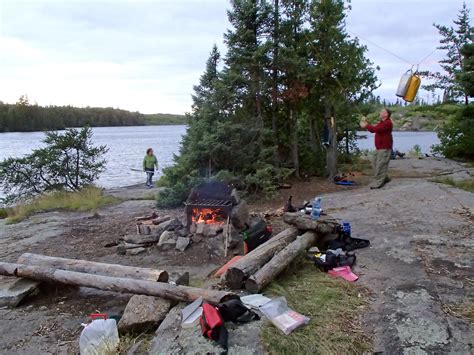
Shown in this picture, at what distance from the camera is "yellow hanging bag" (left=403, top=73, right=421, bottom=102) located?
840cm

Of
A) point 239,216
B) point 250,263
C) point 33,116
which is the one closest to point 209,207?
point 239,216

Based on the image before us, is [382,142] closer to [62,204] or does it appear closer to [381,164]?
[381,164]

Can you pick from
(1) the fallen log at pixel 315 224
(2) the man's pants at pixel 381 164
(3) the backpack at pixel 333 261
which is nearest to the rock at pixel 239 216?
(1) the fallen log at pixel 315 224

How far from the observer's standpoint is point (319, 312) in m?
3.44

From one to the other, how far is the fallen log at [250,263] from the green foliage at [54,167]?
11.9m


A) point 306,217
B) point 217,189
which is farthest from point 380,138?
point 306,217

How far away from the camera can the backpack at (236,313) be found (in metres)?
3.18

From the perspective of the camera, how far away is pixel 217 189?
791cm

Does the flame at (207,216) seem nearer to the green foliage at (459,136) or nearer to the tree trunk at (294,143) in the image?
the tree trunk at (294,143)

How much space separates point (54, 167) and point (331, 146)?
10.2 m

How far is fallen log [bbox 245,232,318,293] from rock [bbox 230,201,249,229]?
67.4 inches

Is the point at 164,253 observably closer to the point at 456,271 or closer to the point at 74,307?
the point at 74,307

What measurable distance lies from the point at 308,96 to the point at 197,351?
9.30 m

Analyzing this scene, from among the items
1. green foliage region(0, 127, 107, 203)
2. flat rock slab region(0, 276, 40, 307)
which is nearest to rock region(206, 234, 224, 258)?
flat rock slab region(0, 276, 40, 307)
